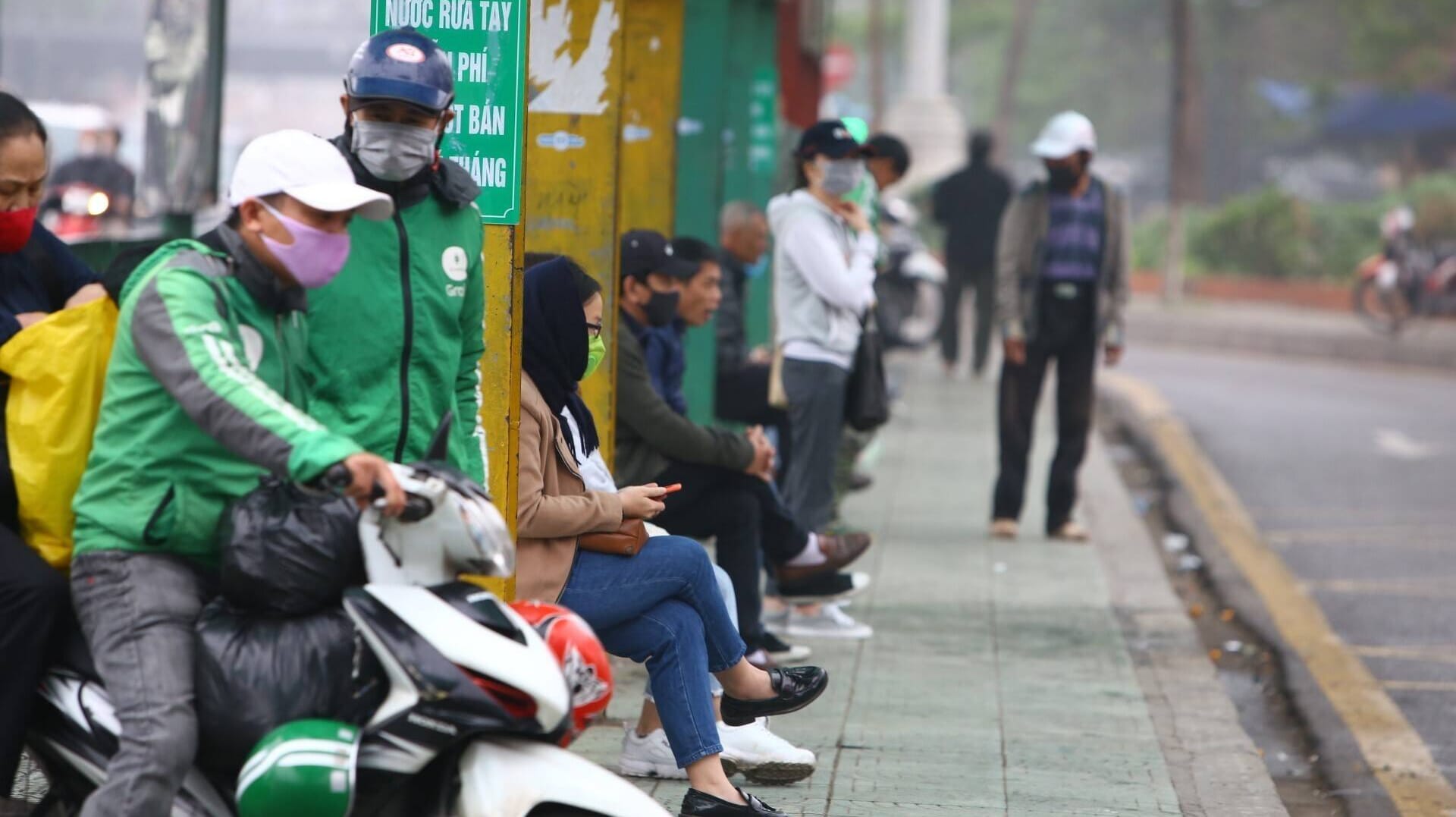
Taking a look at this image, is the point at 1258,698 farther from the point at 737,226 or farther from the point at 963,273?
the point at 963,273

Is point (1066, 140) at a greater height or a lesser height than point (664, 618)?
greater

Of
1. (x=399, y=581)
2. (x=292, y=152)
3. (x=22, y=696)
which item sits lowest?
(x=22, y=696)

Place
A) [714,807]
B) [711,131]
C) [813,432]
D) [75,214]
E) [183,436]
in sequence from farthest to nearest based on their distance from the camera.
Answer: [75,214], [711,131], [813,432], [714,807], [183,436]

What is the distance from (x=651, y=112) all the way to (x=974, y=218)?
7.84m

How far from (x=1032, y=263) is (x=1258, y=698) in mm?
2788

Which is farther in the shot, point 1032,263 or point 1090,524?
point 1090,524

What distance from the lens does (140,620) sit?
3.35 m

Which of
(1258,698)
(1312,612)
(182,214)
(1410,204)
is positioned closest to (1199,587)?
(1312,612)

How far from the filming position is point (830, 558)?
6.68m

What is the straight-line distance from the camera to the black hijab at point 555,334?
4812 mm

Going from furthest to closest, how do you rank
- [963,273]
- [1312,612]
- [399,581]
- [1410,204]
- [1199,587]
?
[1410,204]
[963,273]
[1199,587]
[1312,612]
[399,581]

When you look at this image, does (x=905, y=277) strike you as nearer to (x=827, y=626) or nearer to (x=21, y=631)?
(x=827, y=626)

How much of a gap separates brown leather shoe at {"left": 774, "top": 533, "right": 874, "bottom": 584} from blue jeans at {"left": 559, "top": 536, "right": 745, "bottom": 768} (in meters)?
2.00

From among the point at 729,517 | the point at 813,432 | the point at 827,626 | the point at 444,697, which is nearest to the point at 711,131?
the point at 813,432
